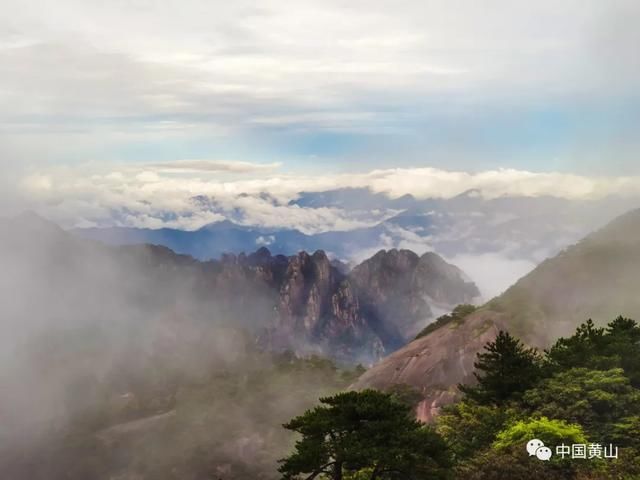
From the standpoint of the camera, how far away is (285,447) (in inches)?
6033

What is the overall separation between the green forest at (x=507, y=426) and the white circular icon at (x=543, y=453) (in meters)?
0.28

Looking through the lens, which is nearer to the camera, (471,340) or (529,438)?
(529,438)

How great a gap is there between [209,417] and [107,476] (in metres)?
35.9

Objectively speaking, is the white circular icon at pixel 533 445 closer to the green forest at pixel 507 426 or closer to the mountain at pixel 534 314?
the green forest at pixel 507 426

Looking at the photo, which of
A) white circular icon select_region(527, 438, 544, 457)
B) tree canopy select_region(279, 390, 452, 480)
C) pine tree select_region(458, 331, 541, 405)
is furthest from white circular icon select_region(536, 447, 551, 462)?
pine tree select_region(458, 331, 541, 405)

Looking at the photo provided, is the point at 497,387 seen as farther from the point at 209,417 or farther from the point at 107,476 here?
the point at 209,417

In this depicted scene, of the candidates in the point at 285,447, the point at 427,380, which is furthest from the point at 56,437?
the point at 427,380

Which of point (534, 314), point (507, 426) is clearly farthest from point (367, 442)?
point (534, 314)

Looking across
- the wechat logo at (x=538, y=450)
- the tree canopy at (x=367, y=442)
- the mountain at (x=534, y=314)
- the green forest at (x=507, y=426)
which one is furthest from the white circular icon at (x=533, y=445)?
the mountain at (x=534, y=314)

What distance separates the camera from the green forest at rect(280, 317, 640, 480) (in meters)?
36.7

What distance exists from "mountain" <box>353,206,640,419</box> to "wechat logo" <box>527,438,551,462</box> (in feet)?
210

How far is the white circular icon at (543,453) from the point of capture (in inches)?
1698

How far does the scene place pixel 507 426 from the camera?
167 ft

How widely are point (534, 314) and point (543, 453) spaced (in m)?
83.6
